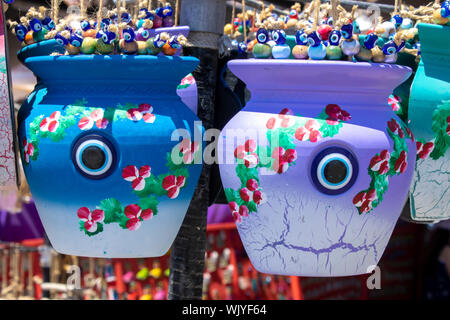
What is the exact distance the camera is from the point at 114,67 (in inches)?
39.0

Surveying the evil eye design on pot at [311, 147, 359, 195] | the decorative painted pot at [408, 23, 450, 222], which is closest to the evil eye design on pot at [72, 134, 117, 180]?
the evil eye design on pot at [311, 147, 359, 195]

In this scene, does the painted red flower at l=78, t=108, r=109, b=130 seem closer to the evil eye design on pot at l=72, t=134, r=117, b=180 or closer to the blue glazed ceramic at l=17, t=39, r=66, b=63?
the evil eye design on pot at l=72, t=134, r=117, b=180

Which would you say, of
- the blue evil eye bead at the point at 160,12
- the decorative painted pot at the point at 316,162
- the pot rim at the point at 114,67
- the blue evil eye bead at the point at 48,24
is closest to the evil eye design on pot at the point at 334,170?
the decorative painted pot at the point at 316,162

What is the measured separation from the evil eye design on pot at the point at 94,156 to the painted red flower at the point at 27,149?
9 centimetres

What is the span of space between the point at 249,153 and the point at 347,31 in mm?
241

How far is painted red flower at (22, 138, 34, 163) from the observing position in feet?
3.39

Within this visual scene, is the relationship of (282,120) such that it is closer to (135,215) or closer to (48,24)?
(135,215)

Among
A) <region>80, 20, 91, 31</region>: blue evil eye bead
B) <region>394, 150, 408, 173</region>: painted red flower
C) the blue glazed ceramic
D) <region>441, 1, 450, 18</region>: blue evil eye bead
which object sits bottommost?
<region>394, 150, 408, 173</region>: painted red flower

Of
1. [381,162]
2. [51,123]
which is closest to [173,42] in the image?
[51,123]

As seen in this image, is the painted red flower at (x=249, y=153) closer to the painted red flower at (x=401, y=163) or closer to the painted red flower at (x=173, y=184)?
the painted red flower at (x=173, y=184)
